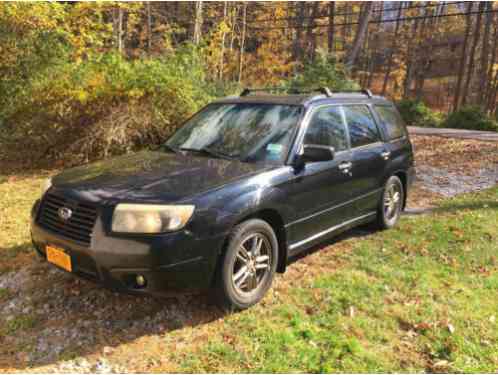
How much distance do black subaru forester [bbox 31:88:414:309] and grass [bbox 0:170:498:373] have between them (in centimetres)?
35

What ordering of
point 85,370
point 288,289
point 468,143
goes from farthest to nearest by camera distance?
point 468,143 → point 288,289 → point 85,370

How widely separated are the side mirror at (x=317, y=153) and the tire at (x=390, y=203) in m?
1.87

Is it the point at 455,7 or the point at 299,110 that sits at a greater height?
the point at 455,7

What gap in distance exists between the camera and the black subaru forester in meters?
2.96

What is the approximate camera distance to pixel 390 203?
5.68 m

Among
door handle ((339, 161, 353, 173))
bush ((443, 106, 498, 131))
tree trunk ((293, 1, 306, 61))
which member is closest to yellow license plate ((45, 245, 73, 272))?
door handle ((339, 161, 353, 173))

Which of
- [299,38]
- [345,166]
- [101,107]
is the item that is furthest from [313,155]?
[299,38]

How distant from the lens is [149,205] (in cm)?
297

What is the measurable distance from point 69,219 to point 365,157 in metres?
3.19

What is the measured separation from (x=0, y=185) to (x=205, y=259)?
6313mm

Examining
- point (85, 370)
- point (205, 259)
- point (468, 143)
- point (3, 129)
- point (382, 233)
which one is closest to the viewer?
point (85, 370)

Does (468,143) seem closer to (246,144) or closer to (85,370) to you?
(246,144)

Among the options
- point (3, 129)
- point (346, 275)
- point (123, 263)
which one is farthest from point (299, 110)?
point (3, 129)

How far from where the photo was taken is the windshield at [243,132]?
12.9 ft
